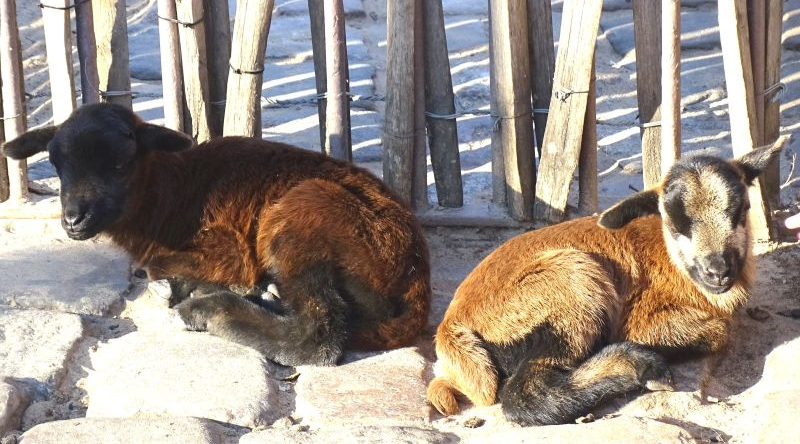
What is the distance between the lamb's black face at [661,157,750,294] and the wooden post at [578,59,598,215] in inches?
60.3

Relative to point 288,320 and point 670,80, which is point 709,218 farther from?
point 288,320

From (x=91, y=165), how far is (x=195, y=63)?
1.58 meters

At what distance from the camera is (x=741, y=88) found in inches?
299

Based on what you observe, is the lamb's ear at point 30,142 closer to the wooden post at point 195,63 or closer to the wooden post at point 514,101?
the wooden post at point 195,63

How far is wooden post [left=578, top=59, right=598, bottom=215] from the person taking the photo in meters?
7.78

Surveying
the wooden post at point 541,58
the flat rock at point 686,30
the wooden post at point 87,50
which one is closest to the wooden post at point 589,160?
the wooden post at point 541,58

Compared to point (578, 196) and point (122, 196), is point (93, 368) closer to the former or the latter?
point (122, 196)

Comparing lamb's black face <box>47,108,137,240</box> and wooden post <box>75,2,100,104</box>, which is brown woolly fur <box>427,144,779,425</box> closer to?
lamb's black face <box>47,108,137,240</box>

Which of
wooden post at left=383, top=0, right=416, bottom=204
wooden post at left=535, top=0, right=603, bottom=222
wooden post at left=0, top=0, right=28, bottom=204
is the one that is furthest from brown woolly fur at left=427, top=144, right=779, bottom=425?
wooden post at left=0, top=0, right=28, bottom=204

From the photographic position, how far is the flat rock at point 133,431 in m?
5.27

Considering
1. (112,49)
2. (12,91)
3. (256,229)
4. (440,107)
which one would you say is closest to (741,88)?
(440,107)

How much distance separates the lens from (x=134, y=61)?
12.0m

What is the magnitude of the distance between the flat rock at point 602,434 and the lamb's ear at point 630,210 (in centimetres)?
131

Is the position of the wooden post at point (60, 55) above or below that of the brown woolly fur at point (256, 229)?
above
